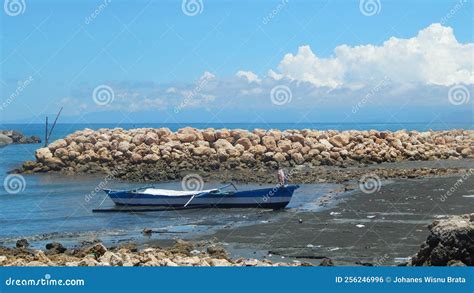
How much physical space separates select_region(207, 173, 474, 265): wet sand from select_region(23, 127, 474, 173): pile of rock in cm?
1213

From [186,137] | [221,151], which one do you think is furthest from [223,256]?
[186,137]

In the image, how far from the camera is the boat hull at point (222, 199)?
2645cm

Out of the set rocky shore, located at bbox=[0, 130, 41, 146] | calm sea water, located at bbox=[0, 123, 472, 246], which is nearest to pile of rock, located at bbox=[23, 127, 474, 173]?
calm sea water, located at bbox=[0, 123, 472, 246]

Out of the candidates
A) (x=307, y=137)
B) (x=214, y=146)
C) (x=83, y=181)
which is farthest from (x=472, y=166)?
(x=83, y=181)

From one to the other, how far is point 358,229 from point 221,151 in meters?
21.8

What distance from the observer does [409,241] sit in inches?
728

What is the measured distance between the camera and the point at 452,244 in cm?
1267

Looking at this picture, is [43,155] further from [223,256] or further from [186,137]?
[223,256]

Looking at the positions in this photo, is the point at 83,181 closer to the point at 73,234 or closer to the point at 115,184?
the point at 115,184

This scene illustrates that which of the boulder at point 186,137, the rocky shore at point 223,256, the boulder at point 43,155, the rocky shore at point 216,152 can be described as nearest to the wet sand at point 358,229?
the rocky shore at point 223,256

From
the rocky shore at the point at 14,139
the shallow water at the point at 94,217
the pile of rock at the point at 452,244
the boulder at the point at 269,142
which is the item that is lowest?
the rocky shore at the point at 14,139

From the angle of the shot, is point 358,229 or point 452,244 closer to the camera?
point 452,244

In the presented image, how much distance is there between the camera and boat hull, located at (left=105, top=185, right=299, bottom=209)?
26.5 meters

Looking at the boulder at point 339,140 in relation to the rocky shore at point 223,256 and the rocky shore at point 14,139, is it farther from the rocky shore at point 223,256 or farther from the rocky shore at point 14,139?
the rocky shore at point 14,139
